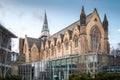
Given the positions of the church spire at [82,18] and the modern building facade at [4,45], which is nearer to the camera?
the modern building facade at [4,45]

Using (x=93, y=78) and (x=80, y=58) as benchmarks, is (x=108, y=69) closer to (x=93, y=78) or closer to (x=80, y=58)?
(x=80, y=58)

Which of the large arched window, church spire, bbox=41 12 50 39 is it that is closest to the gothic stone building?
the large arched window

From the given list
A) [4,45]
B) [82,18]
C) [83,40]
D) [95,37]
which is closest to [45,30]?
[95,37]

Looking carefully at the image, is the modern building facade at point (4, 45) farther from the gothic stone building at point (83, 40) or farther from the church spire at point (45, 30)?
the church spire at point (45, 30)

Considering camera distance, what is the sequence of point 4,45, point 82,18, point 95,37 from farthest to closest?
point 95,37
point 82,18
point 4,45

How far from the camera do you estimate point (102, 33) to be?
86.6 metres

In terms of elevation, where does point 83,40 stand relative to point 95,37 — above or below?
below

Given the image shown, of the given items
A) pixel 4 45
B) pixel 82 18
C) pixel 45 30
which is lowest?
pixel 4 45

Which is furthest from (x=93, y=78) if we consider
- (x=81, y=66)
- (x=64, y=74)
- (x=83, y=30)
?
(x=83, y=30)

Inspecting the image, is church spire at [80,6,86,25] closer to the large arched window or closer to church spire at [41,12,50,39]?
the large arched window

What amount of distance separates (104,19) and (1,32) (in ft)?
121

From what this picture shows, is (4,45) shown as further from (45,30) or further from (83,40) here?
(45,30)

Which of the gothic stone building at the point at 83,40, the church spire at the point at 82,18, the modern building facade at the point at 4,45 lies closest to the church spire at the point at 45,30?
the gothic stone building at the point at 83,40

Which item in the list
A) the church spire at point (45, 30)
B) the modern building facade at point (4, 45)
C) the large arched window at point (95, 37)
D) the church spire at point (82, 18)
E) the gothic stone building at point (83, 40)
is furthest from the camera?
the church spire at point (45, 30)
